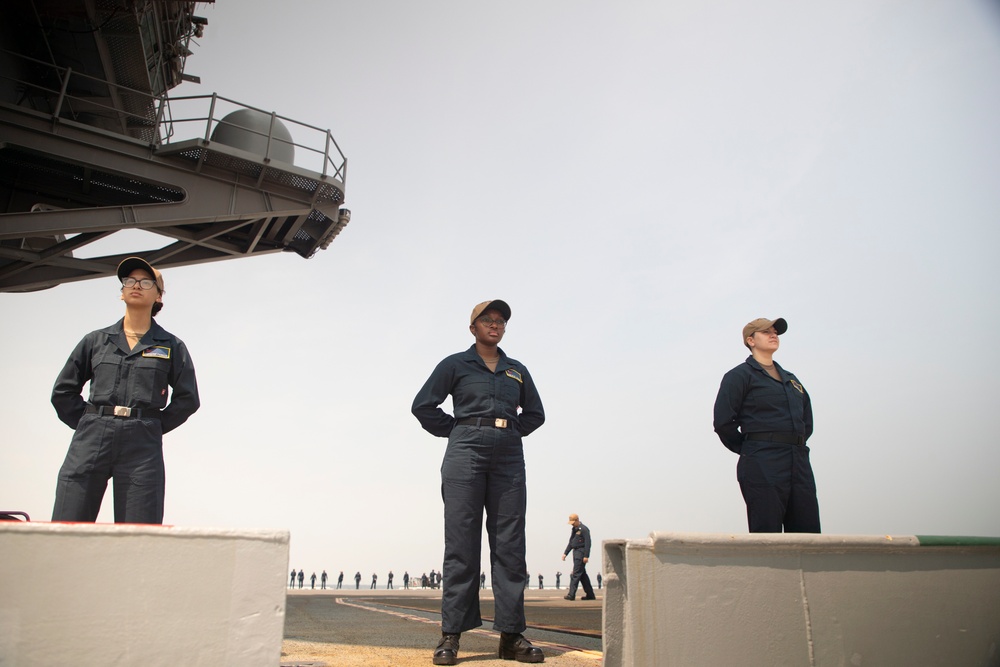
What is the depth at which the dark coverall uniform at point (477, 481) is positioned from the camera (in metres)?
3.41

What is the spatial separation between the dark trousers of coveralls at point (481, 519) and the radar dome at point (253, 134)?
7831 millimetres

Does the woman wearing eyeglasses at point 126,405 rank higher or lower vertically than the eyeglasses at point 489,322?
lower

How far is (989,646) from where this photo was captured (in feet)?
8.23

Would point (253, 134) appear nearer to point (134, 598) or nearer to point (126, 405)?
point (126, 405)

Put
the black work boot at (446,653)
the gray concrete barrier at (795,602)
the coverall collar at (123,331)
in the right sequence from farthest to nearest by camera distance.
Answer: the coverall collar at (123,331) → the black work boot at (446,653) → the gray concrete barrier at (795,602)

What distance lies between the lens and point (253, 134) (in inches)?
397

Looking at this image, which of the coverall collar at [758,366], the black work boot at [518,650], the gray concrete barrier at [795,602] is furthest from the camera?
the coverall collar at [758,366]

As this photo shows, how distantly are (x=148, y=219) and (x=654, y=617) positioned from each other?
31.0 feet

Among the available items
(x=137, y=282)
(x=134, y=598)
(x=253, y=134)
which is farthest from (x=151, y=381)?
(x=253, y=134)

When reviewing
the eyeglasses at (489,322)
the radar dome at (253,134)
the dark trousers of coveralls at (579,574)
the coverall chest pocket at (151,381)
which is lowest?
the dark trousers of coveralls at (579,574)

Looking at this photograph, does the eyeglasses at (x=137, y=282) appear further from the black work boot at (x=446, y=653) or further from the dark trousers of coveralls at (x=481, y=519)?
the black work boot at (x=446, y=653)

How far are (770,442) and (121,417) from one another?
3.63m

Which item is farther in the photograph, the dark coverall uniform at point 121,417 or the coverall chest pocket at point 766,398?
the coverall chest pocket at point 766,398

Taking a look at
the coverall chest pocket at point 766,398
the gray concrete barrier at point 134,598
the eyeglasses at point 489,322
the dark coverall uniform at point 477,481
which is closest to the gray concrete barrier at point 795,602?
the gray concrete barrier at point 134,598
